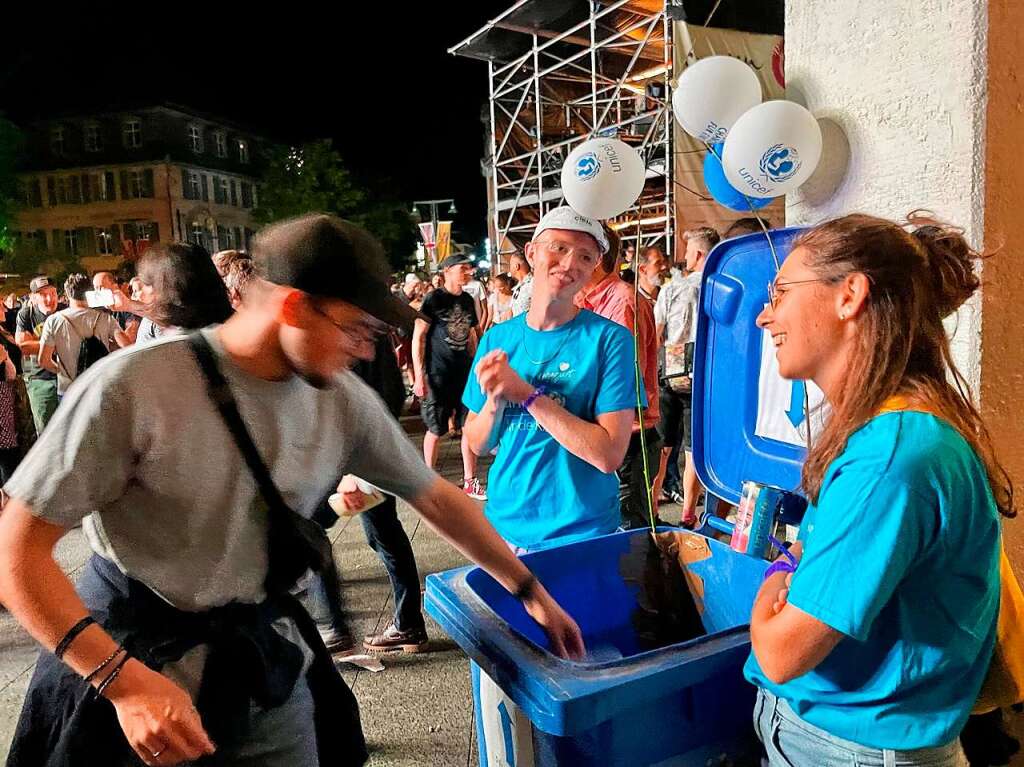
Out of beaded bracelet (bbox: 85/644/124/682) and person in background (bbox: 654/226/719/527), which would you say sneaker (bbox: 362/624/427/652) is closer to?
person in background (bbox: 654/226/719/527)

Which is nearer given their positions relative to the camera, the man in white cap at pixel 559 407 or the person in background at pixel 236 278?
the man in white cap at pixel 559 407

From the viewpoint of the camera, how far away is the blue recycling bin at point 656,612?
128 cm

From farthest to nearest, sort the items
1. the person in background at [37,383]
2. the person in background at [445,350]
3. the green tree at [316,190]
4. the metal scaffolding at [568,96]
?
the green tree at [316,190] < the metal scaffolding at [568,96] < the person in background at [445,350] < the person in background at [37,383]

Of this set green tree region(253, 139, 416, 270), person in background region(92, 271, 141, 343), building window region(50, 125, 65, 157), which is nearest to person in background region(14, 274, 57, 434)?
person in background region(92, 271, 141, 343)

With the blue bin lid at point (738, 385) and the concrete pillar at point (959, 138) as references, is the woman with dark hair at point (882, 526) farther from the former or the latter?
the concrete pillar at point (959, 138)

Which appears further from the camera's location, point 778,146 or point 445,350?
point 445,350

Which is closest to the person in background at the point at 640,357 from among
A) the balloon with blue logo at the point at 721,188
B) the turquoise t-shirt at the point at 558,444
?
the balloon with blue logo at the point at 721,188

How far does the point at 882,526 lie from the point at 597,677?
0.55 metres

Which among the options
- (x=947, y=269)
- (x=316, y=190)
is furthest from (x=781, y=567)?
(x=316, y=190)

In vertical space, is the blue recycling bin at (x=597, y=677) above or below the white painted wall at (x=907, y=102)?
below

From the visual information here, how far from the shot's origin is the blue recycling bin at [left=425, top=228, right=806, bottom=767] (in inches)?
50.4

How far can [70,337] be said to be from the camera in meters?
5.59

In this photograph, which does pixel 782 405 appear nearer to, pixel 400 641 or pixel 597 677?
pixel 597 677

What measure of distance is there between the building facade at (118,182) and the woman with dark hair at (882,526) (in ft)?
147
